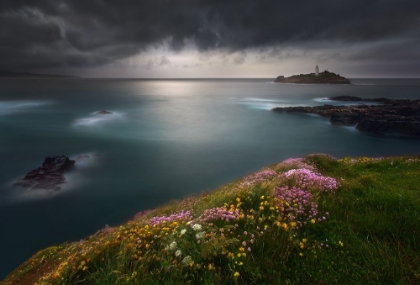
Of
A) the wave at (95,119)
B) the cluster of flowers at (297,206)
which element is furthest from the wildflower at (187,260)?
the wave at (95,119)

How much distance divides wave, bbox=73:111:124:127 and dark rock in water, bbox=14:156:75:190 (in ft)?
92.8

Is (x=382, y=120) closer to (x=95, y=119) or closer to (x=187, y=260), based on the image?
(x=187, y=260)

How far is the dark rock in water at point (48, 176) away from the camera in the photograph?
77.3ft

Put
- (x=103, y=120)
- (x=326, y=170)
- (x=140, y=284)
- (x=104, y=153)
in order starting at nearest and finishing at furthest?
(x=140, y=284)
(x=326, y=170)
(x=104, y=153)
(x=103, y=120)

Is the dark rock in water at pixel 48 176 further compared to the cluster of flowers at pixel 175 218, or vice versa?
the dark rock in water at pixel 48 176

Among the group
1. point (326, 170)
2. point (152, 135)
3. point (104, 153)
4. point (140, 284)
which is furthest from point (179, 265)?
point (152, 135)

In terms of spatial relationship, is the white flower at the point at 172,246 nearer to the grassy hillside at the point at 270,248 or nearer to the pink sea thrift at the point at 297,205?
the grassy hillside at the point at 270,248

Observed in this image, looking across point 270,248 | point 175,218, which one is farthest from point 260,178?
point 270,248

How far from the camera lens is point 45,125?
53156 mm

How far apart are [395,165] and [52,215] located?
23818 mm

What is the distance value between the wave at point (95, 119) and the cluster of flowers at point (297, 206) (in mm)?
54181

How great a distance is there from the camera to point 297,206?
19.9ft

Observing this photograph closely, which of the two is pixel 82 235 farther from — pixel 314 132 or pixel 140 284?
pixel 314 132

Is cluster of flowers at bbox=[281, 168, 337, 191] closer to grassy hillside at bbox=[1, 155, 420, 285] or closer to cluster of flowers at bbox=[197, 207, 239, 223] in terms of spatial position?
grassy hillside at bbox=[1, 155, 420, 285]
